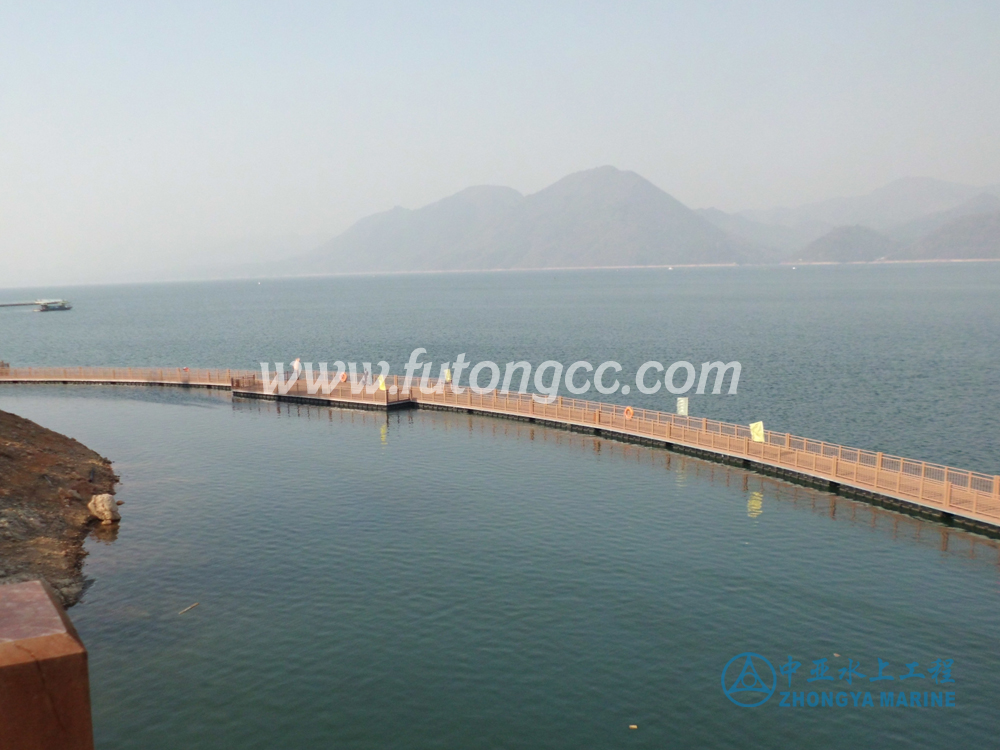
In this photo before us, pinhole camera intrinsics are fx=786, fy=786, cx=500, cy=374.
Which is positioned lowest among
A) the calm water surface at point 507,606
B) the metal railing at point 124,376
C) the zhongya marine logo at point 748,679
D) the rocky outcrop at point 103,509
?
the zhongya marine logo at point 748,679

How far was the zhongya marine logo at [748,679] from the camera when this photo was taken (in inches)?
960

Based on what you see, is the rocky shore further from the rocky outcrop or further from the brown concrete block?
the brown concrete block

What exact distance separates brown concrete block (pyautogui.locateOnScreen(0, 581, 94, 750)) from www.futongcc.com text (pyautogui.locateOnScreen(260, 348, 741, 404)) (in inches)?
2444

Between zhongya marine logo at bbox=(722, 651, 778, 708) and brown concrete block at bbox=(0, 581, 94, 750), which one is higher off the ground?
brown concrete block at bbox=(0, 581, 94, 750)

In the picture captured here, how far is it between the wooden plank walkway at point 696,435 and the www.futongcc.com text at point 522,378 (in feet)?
2.28

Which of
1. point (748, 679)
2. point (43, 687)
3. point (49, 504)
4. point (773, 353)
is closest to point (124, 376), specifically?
point (49, 504)

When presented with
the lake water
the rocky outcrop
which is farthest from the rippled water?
the rocky outcrop

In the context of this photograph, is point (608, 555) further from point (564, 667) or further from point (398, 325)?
point (398, 325)

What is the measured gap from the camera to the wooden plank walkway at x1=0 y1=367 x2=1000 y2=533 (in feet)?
132

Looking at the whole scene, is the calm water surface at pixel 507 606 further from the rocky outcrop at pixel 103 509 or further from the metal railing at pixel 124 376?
the metal railing at pixel 124 376

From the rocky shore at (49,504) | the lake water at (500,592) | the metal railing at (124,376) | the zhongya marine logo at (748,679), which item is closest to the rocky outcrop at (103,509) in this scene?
the rocky shore at (49,504)

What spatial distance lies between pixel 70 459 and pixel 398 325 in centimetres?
15225

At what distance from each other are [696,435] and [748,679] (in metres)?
30.6

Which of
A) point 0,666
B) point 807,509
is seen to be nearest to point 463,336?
point 807,509
